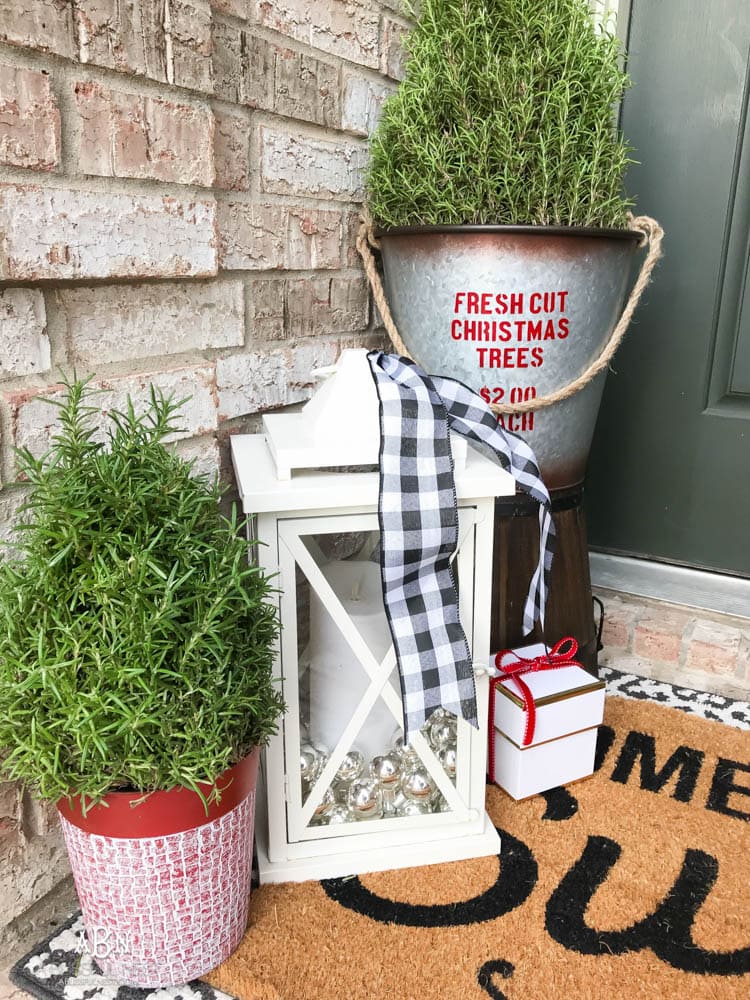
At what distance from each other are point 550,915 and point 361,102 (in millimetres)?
1104

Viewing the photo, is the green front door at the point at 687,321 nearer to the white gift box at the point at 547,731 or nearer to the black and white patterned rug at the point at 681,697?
the black and white patterned rug at the point at 681,697

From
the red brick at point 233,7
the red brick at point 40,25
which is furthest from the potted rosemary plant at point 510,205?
the red brick at point 40,25

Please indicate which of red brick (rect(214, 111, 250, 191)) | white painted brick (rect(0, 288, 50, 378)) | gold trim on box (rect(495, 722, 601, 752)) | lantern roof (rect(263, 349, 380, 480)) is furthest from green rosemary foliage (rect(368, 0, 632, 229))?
gold trim on box (rect(495, 722, 601, 752))

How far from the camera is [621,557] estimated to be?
164 cm

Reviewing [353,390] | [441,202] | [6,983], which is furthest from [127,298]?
[6,983]

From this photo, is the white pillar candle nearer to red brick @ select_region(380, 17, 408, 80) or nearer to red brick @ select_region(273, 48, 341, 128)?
red brick @ select_region(273, 48, 341, 128)

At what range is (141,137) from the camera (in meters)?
0.85

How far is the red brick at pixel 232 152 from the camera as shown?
3.23 feet

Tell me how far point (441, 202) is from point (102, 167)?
451mm

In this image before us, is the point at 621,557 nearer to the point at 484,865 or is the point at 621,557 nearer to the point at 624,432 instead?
the point at 624,432

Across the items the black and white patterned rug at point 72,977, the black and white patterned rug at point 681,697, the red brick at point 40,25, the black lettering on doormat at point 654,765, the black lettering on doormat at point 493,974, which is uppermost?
the red brick at point 40,25

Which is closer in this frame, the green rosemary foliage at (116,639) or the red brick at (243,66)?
the green rosemary foliage at (116,639)

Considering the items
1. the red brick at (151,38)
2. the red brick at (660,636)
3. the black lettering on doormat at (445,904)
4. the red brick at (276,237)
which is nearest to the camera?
→ the red brick at (151,38)

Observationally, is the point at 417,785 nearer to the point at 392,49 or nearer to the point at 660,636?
the point at 660,636
